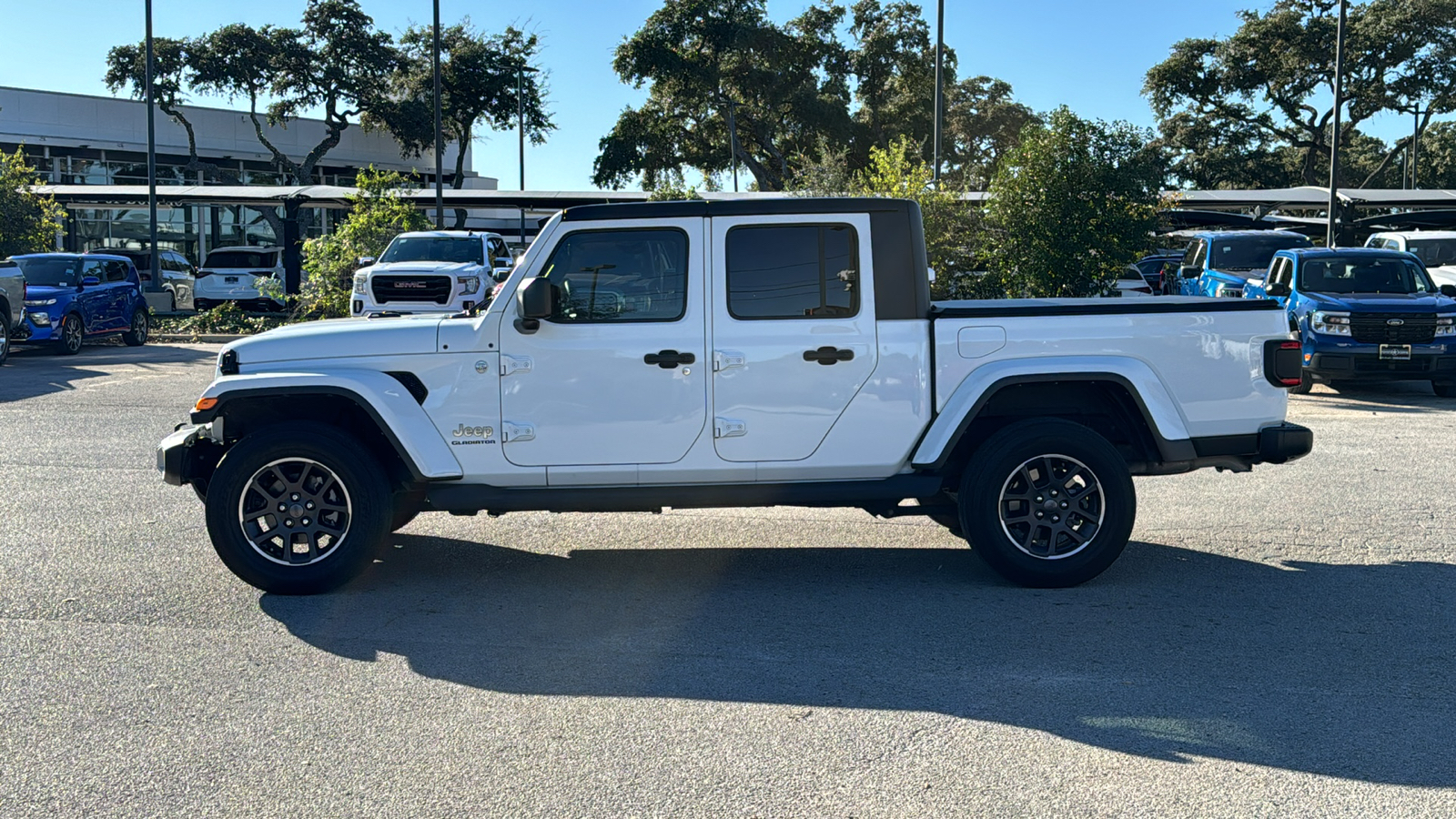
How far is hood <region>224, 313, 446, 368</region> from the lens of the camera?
21.5 feet

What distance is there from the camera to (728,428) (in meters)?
6.56

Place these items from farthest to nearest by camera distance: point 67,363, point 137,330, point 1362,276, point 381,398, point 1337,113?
point 1337,113
point 137,330
point 67,363
point 1362,276
point 381,398

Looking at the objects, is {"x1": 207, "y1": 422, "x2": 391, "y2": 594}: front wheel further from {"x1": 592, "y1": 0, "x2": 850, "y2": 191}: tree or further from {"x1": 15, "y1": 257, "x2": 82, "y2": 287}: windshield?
{"x1": 592, "y1": 0, "x2": 850, "y2": 191}: tree

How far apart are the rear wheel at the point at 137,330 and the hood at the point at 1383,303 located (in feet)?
63.4

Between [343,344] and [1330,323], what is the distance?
12.5 meters

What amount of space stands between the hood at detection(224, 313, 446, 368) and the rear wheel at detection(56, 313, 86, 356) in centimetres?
1669

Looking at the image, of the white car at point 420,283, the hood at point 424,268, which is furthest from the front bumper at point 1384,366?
the hood at point 424,268

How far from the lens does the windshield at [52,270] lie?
21.6m

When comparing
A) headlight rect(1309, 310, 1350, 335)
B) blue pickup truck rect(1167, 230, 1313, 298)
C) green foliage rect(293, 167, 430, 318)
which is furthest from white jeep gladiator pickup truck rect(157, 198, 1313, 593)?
green foliage rect(293, 167, 430, 318)

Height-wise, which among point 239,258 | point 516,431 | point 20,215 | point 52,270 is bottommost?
point 516,431

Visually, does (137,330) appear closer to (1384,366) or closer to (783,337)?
(1384,366)

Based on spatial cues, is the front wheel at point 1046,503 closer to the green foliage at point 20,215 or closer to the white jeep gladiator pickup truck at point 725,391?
the white jeep gladiator pickup truck at point 725,391

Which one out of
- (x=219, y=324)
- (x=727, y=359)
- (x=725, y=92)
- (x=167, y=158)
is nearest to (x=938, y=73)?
(x=219, y=324)

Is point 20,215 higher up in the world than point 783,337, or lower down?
higher up
